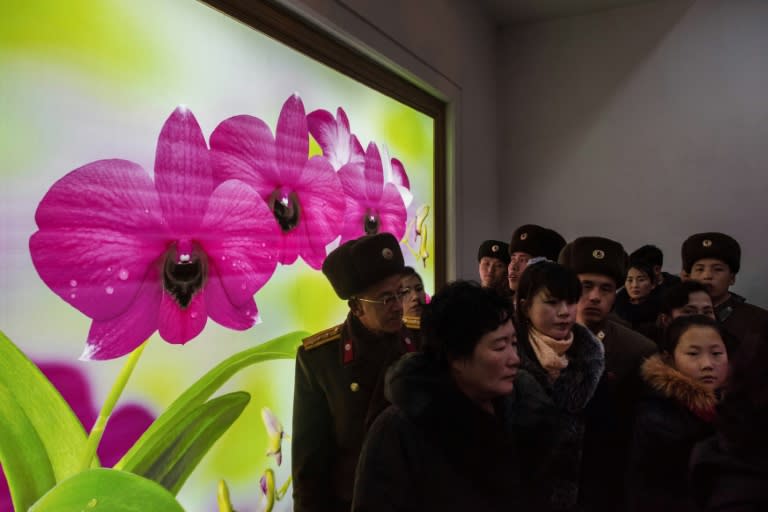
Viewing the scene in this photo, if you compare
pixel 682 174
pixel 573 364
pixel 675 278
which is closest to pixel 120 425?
pixel 573 364

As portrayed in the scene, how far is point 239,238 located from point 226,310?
217 millimetres

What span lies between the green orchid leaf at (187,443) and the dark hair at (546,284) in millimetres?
A: 871

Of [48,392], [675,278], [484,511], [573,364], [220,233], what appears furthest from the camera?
[675,278]

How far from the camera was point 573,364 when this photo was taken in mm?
1429

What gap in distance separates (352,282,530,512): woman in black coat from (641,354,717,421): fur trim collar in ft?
1.69

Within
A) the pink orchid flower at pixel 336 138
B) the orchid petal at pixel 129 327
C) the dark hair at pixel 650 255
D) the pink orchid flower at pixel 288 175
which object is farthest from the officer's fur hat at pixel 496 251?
the orchid petal at pixel 129 327

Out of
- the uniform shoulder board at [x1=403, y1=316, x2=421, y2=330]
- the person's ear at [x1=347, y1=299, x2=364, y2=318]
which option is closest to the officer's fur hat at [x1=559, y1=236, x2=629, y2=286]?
the uniform shoulder board at [x1=403, y1=316, x2=421, y2=330]

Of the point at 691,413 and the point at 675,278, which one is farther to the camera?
the point at 675,278

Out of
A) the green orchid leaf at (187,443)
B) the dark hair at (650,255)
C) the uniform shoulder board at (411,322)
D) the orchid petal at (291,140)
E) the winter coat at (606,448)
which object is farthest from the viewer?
the dark hair at (650,255)

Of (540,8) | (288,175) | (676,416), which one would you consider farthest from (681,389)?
(540,8)

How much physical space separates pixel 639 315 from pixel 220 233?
6.45ft

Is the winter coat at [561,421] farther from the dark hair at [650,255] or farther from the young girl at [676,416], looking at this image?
the dark hair at [650,255]

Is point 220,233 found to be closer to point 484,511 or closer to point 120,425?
point 120,425

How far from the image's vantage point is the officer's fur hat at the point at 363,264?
155 centimetres
